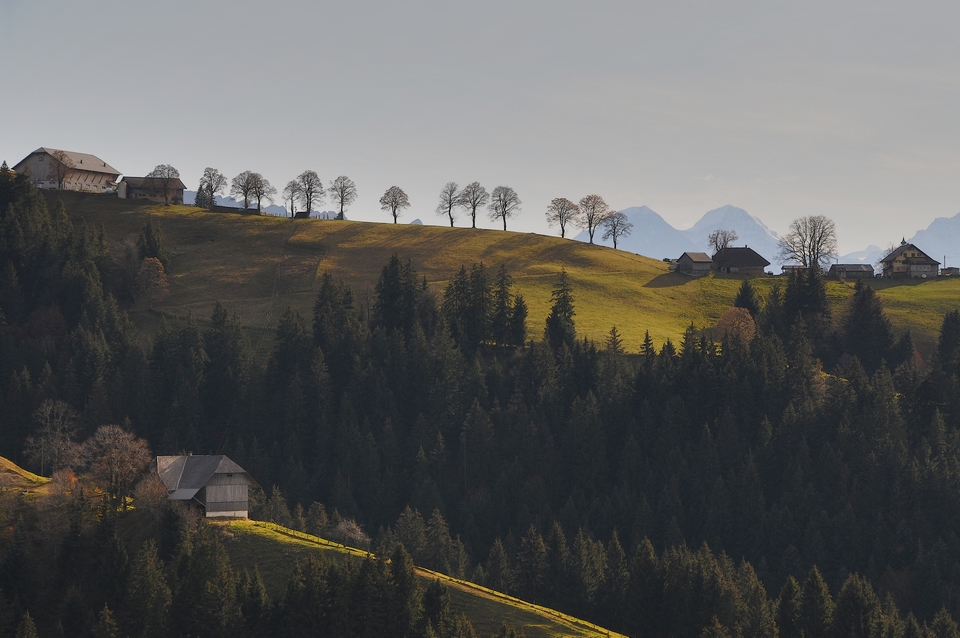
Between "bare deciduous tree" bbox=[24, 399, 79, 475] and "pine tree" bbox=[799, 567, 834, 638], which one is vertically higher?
"bare deciduous tree" bbox=[24, 399, 79, 475]

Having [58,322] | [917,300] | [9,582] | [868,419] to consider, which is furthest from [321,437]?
[917,300]

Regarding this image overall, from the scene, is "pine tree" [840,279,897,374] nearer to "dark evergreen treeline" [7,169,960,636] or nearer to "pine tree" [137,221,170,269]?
"dark evergreen treeline" [7,169,960,636]

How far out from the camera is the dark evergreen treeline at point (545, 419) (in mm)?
126000

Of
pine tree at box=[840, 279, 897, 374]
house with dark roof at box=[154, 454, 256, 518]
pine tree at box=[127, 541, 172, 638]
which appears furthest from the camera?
pine tree at box=[840, 279, 897, 374]

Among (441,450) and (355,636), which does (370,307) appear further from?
(355,636)

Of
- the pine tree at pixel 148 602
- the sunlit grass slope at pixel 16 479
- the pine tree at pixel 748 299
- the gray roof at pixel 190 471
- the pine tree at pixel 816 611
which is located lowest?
the pine tree at pixel 816 611

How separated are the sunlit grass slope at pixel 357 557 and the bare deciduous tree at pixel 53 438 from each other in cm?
2733

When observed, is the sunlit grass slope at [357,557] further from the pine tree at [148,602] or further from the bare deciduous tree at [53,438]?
the bare deciduous tree at [53,438]

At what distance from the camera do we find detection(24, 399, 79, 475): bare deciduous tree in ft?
401

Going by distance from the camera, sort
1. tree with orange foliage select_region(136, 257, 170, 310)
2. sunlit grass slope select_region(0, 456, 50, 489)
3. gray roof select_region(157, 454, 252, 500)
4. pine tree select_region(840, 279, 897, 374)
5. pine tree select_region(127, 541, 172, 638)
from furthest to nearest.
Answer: tree with orange foliage select_region(136, 257, 170, 310)
pine tree select_region(840, 279, 897, 374)
sunlit grass slope select_region(0, 456, 50, 489)
gray roof select_region(157, 454, 252, 500)
pine tree select_region(127, 541, 172, 638)

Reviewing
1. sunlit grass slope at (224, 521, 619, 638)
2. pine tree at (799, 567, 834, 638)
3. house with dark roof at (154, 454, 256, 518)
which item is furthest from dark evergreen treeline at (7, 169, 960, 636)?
house with dark roof at (154, 454, 256, 518)

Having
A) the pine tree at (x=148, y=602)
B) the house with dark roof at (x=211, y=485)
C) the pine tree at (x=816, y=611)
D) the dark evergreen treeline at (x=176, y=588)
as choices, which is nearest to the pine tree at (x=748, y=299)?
the pine tree at (x=816, y=611)

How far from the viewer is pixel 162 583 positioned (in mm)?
89062

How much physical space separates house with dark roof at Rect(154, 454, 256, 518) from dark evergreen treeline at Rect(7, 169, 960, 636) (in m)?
22.8
